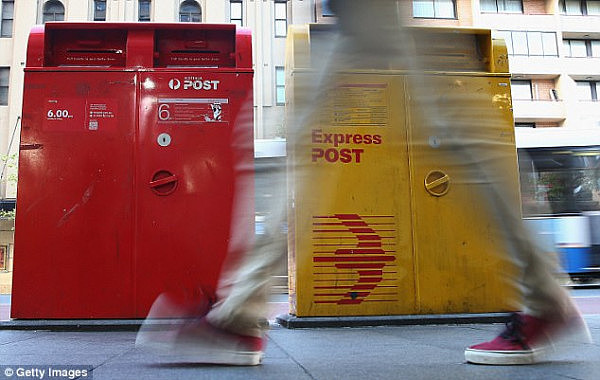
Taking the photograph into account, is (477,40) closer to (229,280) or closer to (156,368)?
(229,280)

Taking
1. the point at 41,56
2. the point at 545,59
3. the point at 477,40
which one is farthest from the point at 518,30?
the point at 41,56

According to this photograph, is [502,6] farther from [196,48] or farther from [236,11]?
[196,48]

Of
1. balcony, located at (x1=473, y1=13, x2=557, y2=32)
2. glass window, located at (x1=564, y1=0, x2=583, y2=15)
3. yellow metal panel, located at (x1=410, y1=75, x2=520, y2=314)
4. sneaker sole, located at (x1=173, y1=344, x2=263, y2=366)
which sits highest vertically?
glass window, located at (x1=564, y1=0, x2=583, y2=15)

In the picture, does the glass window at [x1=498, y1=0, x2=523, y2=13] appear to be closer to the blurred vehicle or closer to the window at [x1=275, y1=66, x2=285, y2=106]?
the window at [x1=275, y1=66, x2=285, y2=106]

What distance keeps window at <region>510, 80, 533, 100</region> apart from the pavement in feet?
89.8

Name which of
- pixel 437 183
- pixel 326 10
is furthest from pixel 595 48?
pixel 326 10

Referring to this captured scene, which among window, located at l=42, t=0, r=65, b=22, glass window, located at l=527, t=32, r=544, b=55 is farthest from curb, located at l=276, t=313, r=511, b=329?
glass window, located at l=527, t=32, r=544, b=55

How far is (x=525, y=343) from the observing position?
2.28m

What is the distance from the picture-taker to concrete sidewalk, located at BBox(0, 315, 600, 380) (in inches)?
85.2

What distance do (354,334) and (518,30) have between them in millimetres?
28930

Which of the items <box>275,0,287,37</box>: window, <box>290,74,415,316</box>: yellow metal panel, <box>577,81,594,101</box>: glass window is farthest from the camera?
<box>577,81,594,101</box>: glass window

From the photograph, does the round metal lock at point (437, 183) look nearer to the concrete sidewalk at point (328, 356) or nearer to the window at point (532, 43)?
the concrete sidewalk at point (328, 356)

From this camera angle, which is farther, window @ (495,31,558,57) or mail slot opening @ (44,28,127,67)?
window @ (495,31,558,57)

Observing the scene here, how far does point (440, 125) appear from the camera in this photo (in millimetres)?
2586
